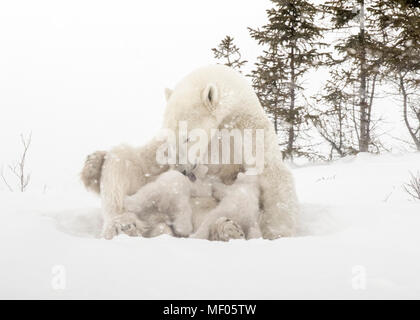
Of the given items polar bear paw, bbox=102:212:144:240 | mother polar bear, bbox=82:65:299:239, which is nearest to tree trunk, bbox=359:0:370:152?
mother polar bear, bbox=82:65:299:239

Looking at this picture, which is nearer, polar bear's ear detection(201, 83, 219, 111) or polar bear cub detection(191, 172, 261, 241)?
polar bear cub detection(191, 172, 261, 241)

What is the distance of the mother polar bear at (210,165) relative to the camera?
86.7 inches

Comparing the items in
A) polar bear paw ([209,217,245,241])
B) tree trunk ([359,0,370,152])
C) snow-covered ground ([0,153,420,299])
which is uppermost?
tree trunk ([359,0,370,152])

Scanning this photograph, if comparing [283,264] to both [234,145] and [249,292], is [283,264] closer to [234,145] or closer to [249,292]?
[249,292]

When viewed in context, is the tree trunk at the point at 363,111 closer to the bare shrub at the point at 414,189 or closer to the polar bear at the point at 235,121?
the bare shrub at the point at 414,189

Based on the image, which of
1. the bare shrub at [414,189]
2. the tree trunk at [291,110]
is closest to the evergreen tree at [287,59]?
Answer: the tree trunk at [291,110]

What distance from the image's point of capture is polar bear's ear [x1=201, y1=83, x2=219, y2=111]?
235 centimetres

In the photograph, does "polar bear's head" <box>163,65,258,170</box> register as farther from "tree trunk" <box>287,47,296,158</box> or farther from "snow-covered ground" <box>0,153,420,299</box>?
"tree trunk" <box>287,47,296,158</box>

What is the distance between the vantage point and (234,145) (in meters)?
2.47

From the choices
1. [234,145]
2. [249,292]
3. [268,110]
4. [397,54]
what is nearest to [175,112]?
[234,145]

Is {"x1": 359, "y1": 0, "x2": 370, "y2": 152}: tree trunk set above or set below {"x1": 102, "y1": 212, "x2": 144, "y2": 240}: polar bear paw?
above

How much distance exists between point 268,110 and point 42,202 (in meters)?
11.2

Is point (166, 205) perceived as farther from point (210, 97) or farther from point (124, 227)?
point (210, 97)

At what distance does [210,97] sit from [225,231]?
953 millimetres
